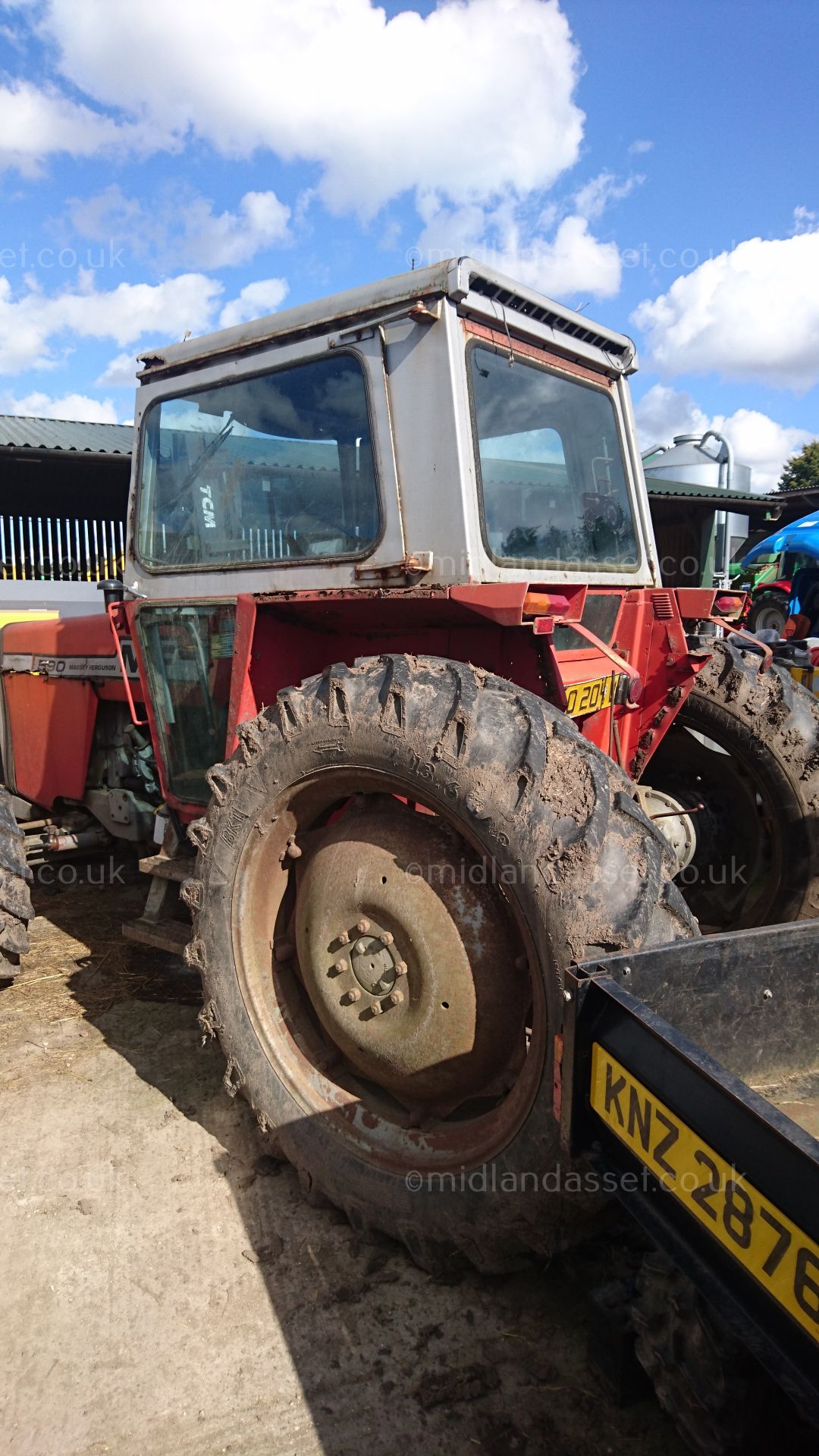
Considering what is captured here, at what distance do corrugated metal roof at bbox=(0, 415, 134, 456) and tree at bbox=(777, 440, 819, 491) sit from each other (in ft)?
96.3

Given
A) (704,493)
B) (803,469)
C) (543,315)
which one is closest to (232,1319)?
(543,315)

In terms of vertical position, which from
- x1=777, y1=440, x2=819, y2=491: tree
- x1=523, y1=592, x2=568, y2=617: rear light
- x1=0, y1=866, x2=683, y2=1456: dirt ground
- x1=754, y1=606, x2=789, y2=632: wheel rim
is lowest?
x1=0, y1=866, x2=683, y2=1456: dirt ground

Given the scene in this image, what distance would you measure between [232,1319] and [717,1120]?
4.91 feet

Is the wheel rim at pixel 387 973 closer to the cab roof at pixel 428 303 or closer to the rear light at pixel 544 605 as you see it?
the rear light at pixel 544 605

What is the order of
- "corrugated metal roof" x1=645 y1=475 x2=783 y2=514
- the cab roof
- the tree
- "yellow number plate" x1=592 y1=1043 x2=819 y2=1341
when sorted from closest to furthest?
"yellow number plate" x1=592 y1=1043 x2=819 y2=1341, the cab roof, "corrugated metal roof" x1=645 y1=475 x2=783 y2=514, the tree

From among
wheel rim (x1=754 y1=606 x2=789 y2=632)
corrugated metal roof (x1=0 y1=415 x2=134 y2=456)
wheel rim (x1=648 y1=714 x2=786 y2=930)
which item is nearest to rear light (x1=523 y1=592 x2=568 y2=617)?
wheel rim (x1=648 y1=714 x2=786 y2=930)

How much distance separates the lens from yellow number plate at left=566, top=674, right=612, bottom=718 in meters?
2.48

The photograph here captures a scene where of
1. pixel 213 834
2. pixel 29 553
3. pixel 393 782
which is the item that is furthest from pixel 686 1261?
pixel 29 553

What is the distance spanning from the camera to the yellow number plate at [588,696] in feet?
8.14

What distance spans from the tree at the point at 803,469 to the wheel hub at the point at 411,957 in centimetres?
3693

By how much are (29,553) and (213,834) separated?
11.8 metres

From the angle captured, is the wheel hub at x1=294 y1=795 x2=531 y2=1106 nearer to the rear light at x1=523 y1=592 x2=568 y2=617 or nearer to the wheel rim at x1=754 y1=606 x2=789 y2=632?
the rear light at x1=523 y1=592 x2=568 y2=617

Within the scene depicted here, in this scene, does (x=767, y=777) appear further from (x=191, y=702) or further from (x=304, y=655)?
(x=191, y=702)

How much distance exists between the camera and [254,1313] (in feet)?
6.92
